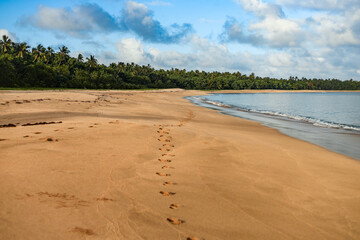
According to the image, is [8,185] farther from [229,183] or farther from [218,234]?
[229,183]

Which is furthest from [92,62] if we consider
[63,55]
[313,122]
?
[313,122]

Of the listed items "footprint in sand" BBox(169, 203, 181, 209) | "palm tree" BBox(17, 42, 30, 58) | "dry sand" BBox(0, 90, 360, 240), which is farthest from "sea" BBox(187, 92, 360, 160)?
"palm tree" BBox(17, 42, 30, 58)

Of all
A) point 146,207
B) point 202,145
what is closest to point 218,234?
point 146,207

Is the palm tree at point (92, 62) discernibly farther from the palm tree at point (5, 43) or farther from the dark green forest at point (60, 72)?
the palm tree at point (5, 43)

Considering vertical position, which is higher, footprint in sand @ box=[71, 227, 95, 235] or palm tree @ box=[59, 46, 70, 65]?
palm tree @ box=[59, 46, 70, 65]

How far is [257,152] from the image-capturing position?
9023mm

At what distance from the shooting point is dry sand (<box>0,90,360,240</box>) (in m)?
3.52

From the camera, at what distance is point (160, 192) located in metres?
4.84

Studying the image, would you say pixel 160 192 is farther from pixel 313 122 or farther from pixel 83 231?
pixel 313 122

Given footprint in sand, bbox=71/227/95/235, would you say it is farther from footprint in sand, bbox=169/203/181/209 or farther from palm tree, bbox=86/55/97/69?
palm tree, bbox=86/55/97/69

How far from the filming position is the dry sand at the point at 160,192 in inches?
139

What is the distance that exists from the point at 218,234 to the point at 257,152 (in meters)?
5.82

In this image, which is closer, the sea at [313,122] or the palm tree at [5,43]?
the sea at [313,122]

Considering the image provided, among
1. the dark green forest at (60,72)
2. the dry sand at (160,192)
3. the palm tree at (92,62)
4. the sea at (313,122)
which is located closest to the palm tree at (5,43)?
the dark green forest at (60,72)
